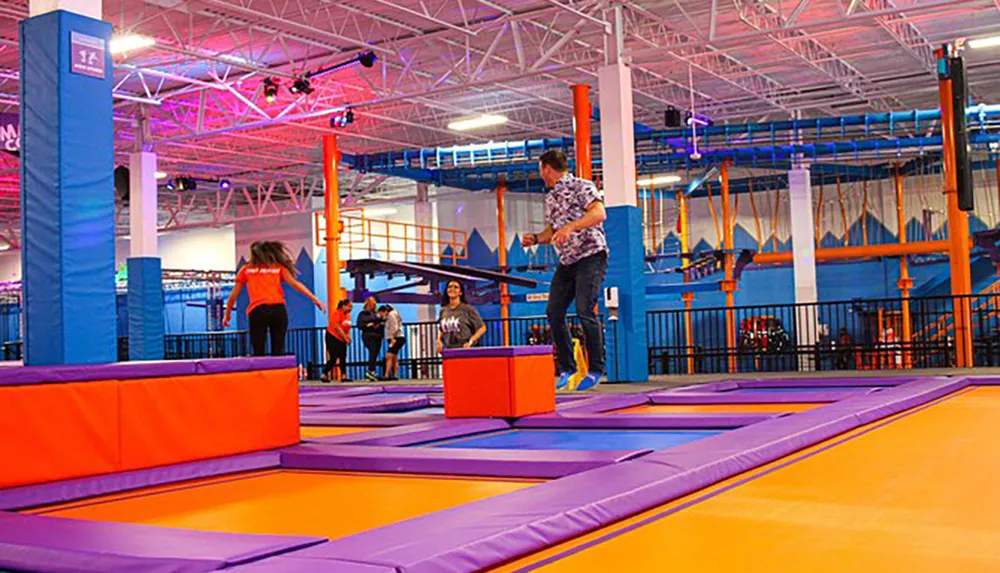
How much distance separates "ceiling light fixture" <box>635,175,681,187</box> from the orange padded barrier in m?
21.7

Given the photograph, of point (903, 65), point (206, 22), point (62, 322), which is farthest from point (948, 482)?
point (903, 65)

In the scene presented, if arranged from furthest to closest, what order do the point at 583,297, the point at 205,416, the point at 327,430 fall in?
the point at 583,297
the point at 327,430
the point at 205,416

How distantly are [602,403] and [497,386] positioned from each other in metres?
1.35

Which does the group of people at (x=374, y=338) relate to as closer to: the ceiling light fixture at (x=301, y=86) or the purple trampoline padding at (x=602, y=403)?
the ceiling light fixture at (x=301, y=86)

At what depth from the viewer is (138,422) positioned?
4457 mm

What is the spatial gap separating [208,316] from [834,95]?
2156 cm

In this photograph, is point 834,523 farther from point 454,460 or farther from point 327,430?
point 327,430

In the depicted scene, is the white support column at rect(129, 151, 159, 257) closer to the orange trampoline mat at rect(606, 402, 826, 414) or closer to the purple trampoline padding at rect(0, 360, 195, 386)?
the orange trampoline mat at rect(606, 402, 826, 414)

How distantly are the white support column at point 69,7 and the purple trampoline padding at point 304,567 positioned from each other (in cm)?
419

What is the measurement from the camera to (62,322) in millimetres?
5203

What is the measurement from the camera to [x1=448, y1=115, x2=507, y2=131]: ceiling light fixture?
866 inches

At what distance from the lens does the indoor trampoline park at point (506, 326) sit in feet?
9.16

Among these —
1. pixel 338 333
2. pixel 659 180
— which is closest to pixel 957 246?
pixel 338 333

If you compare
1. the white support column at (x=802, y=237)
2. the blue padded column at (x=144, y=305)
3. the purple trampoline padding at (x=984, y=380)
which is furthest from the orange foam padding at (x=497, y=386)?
the white support column at (x=802, y=237)
